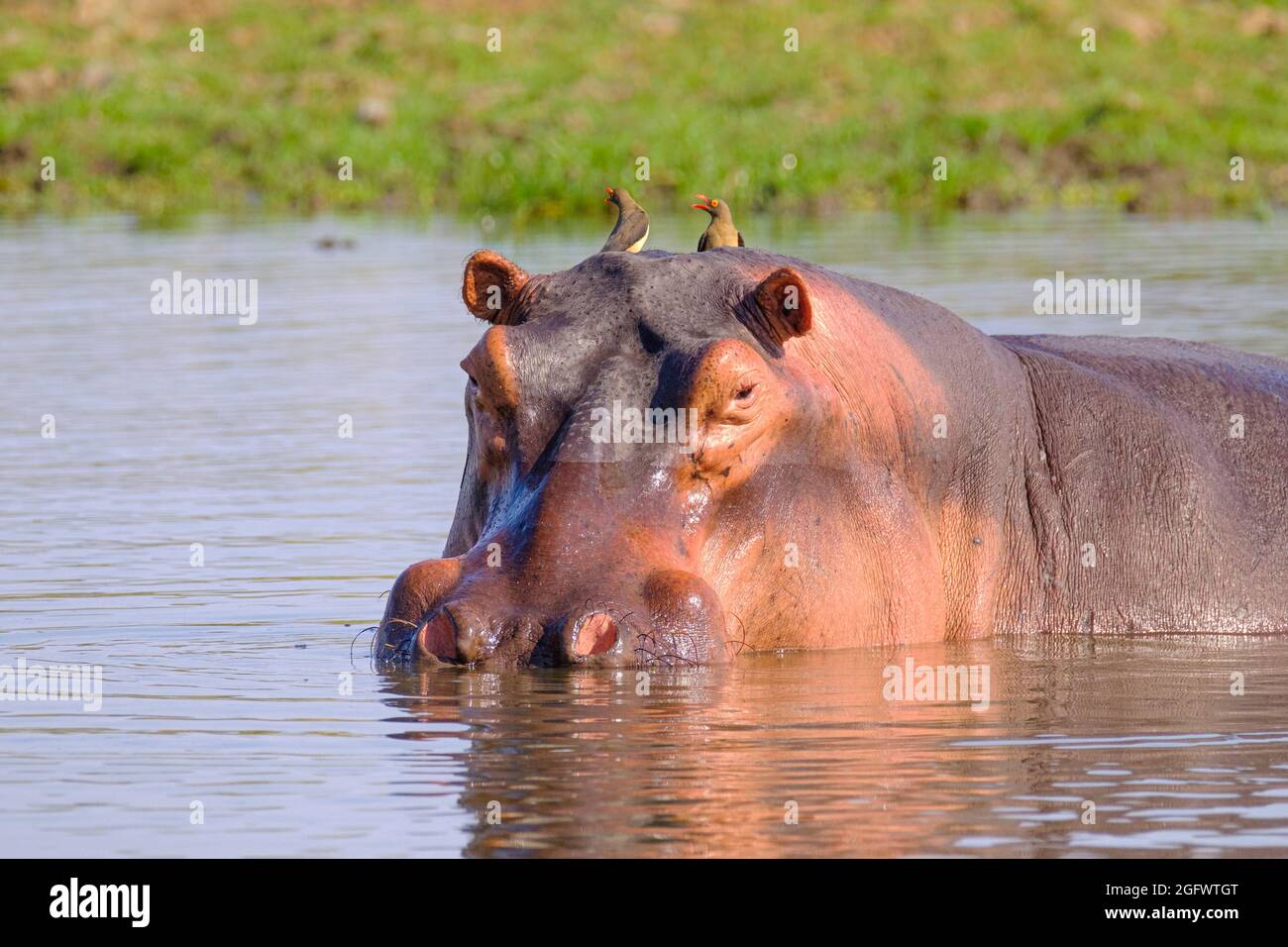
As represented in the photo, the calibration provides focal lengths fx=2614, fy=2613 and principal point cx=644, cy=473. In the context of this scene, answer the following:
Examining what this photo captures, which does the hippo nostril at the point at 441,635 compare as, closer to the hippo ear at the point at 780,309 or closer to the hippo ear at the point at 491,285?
the hippo ear at the point at 491,285

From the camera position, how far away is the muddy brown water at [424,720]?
5816mm

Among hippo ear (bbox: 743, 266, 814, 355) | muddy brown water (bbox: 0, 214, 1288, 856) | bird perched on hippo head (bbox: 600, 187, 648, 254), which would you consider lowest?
muddy brown water (bbox: 0, 214, 1288, 856)

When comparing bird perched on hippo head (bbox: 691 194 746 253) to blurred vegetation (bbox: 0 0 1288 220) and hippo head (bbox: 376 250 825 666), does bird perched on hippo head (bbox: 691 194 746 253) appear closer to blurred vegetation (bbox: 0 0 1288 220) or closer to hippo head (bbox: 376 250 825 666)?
hippo head (bbox: 376 250 825 666)

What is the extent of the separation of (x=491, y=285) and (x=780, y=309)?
0.88m

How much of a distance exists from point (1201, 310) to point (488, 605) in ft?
38.5

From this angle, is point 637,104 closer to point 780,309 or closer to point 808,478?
point 780,309

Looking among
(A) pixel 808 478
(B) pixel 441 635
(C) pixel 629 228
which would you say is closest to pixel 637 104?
(C) pixel 629 228

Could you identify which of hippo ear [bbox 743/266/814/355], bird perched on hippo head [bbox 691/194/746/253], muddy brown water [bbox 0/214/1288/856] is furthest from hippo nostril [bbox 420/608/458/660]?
bird perched on hippo head [bbox 691/194/746/253]

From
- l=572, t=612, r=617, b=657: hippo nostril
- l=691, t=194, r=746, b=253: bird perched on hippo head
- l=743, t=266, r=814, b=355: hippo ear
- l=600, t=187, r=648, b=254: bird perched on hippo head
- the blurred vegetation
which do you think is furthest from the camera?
the blurred vegetation

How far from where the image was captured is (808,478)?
7.19m

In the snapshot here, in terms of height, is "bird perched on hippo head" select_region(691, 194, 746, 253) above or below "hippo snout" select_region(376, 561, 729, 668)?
above

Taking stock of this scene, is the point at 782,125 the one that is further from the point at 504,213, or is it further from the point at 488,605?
the point at 488,605

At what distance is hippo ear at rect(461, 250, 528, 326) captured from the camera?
7.45 m
